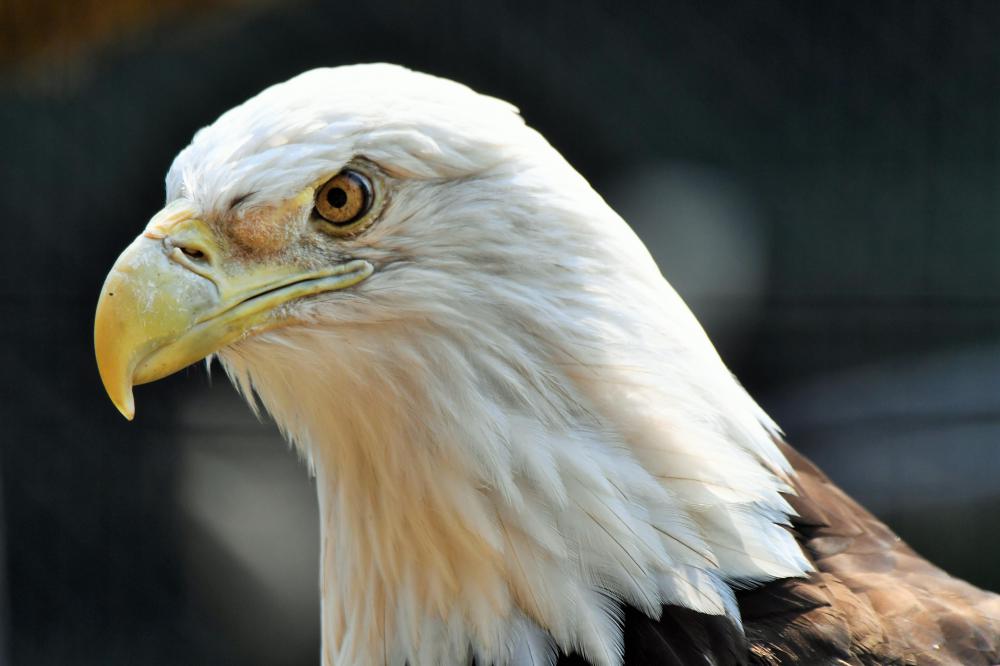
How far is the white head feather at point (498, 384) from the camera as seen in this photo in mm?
1666

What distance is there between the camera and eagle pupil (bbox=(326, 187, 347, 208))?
5.47 feet

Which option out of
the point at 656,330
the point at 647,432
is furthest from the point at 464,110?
the point at 647,432

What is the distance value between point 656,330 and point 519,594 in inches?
16.6

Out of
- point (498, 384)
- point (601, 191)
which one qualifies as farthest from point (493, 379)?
point (601, 191)

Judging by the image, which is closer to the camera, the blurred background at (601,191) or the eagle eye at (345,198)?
the eagle eye at (345,198)

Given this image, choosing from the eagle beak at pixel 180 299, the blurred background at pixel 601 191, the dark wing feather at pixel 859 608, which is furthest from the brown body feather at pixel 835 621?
the blurred background at pixel 601 191

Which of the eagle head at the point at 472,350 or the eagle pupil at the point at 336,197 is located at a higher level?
the eagle pupil at the point at 336,197

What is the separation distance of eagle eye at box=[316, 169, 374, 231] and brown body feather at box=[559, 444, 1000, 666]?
2.20ft

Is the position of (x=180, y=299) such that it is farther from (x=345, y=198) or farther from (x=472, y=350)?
(x=472, y=350)

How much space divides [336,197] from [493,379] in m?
0.33

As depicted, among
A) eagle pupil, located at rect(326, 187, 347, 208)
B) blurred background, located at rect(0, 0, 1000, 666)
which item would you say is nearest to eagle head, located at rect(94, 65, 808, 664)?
eagle pupil, located at rect(326, 187, 347, 208)

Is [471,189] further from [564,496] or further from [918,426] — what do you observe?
[918,426]

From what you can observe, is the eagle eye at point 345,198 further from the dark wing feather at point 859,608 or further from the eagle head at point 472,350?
the dark wing feather at point 859,608

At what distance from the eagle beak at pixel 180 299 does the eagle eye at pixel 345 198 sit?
6cm
